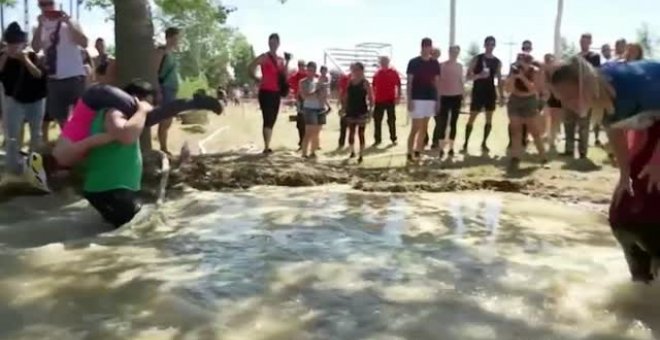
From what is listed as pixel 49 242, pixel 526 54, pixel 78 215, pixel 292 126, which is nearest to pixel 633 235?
pixel 49 242

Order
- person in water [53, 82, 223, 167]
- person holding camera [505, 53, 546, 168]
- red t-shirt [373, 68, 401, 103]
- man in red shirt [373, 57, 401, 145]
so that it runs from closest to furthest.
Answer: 1. person in water [53, 82, 223, 167]
2. person holding camera [505, 53, 546, 168]
3. red t-shirt [373, 68, 401, 103]
4. man in red shirt [373, 57, 401, 145]

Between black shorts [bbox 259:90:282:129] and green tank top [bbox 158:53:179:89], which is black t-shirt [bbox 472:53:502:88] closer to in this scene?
black shorts [bbox 259:90:282:129]

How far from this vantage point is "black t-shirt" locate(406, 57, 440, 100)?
13.3 meters

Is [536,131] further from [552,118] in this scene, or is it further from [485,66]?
[485,66]

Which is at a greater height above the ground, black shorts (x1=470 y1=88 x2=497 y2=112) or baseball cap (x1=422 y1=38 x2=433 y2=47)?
baseball cap (x1=422 y1=38 x2=433 y2=47)

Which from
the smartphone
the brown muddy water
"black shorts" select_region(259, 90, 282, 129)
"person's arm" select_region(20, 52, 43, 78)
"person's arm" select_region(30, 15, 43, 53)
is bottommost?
the brown muddy water

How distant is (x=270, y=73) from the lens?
1340cm

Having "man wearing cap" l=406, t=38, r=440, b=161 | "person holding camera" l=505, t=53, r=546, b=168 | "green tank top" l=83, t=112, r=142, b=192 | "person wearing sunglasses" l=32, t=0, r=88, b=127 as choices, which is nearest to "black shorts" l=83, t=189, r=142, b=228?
"green tank top" l=83, t=112, r=142, b=192

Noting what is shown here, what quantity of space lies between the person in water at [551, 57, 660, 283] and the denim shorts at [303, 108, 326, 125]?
9.13 metres

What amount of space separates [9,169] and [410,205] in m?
4.12

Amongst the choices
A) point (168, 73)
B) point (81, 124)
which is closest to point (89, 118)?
point (81, 124)

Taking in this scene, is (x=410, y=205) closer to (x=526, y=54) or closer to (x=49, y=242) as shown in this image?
(x=49, y=242)

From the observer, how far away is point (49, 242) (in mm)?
6953

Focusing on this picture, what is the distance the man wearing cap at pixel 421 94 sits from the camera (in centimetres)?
1322
